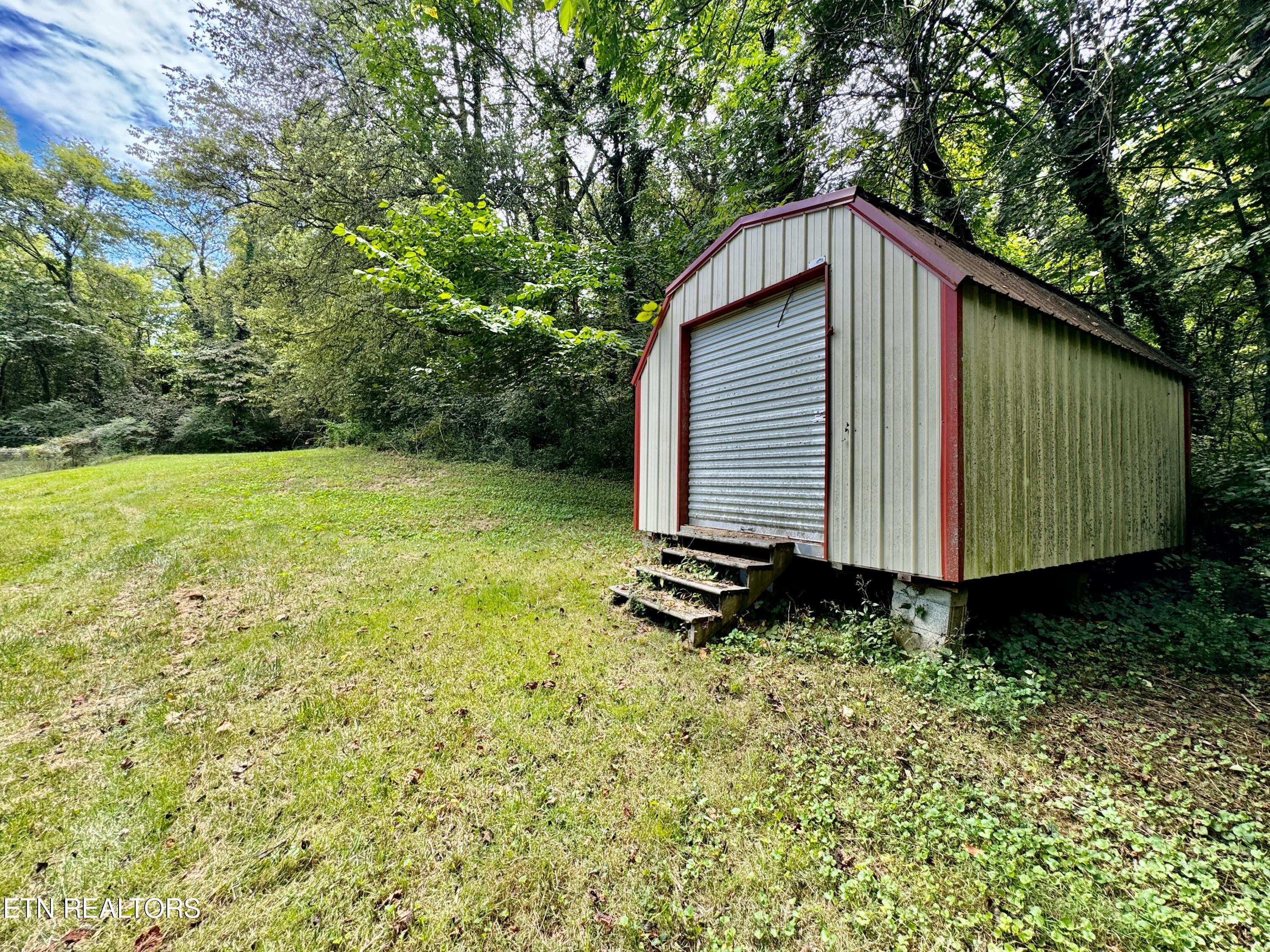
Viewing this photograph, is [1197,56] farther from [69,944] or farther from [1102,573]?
[69,944]

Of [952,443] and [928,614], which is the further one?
[928,614]

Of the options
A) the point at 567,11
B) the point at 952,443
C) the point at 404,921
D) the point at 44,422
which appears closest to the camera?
the point at 404,921

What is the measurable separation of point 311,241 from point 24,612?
10.4 m

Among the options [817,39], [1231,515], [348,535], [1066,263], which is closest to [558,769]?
[348,535]

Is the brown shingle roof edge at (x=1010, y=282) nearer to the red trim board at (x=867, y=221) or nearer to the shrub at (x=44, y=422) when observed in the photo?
the red trim board at (x=867, y=221)

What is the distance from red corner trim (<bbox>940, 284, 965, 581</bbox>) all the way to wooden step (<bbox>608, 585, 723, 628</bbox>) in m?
1.68

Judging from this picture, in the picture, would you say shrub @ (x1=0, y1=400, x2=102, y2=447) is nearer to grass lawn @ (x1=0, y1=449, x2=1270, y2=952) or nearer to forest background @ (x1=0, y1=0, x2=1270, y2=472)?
forest background @ (x1=0, y1=0, x2=1270, y2=472)

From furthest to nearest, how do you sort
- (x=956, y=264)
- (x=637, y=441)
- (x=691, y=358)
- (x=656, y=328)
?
(x=637, y=441)
(x=656, y=328)
(x=691, y=358)
(x=956, y=264)

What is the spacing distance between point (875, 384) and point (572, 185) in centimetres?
1138

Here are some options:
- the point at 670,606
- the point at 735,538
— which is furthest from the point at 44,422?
the point at 735,538

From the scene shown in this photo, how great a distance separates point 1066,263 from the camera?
679 centimetres

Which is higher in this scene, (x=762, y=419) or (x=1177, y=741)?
(x=762, y=419)

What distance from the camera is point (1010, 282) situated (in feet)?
13.6

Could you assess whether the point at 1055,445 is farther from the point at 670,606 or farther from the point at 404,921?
the point at 404,921
